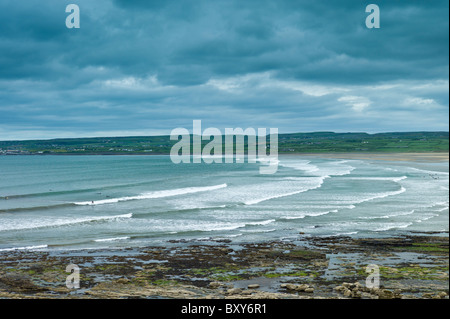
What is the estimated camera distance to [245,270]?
18.6 metres

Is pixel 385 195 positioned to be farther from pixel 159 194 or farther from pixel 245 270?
pixel 245 270

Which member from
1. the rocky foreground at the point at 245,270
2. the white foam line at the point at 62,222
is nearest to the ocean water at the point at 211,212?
the white foam line at the point at 62,222

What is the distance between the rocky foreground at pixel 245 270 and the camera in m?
15.3

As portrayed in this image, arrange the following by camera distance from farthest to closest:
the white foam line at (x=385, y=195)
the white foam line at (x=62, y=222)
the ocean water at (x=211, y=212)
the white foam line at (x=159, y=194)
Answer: the white foam line at (x=159, y=194) < the white foam line at (x=385, y=195) < the white foam line at (x=62, y=222) < the ocean water at (x=211, y=212)

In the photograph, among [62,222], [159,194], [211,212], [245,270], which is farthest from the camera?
[159,194]

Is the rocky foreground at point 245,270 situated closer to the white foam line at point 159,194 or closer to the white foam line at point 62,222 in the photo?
A: the white foam line at point 62,222

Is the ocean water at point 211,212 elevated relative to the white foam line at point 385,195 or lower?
lower

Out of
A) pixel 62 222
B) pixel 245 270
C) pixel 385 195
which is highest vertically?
pixel 385 195

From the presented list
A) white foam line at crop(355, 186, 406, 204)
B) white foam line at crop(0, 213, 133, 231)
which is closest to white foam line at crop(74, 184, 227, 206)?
white foam line at crop(0, 213, 133, 231)

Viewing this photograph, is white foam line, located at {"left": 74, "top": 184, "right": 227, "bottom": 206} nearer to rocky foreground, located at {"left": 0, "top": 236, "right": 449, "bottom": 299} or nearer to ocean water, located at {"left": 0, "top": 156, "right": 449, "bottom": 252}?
ocean water, located at {"left": 0, "top": 156, "right": 449, "bottom": 252}

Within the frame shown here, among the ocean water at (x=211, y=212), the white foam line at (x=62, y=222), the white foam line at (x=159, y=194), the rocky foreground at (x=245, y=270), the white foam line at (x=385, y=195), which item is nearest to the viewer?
the rocky foreground at (x=245, y=270)

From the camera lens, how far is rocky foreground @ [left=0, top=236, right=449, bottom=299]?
15320 mm

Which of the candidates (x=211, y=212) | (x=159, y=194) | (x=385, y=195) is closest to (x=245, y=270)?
(x=211, y=212)
